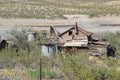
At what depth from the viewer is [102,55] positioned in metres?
43.4

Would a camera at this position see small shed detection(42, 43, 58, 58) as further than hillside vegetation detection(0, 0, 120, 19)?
No

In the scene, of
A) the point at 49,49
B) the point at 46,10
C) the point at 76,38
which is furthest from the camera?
the point at 46,10

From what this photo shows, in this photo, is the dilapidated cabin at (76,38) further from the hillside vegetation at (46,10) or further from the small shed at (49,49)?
the hillside vegetation at (46,10)

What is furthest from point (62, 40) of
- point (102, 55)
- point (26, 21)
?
point (26, 21)

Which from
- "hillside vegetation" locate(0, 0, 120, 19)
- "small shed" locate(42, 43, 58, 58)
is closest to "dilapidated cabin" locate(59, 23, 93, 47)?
"small shed" locate(42, 43, 58, 58)

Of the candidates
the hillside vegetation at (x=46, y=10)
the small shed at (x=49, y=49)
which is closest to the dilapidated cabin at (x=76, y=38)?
the small shed at (x=49, y=49)

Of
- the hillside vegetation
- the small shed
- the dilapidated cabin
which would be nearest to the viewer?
the small shed

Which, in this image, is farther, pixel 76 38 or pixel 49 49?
pixel 76 38

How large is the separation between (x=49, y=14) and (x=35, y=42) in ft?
134

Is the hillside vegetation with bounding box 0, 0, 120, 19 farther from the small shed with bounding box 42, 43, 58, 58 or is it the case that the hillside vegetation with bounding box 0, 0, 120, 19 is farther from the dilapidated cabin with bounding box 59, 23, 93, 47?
the small shed with bounding box 42, 43, 58, 58

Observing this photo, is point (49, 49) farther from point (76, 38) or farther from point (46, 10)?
point (46, 10)

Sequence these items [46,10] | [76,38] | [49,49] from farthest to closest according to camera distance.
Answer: [46,10] < [76,38] < [49,49]

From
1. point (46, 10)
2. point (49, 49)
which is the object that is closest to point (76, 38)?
point (49, 49)

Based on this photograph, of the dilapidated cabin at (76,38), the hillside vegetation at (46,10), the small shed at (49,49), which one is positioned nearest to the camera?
the small shed at (49,49)
